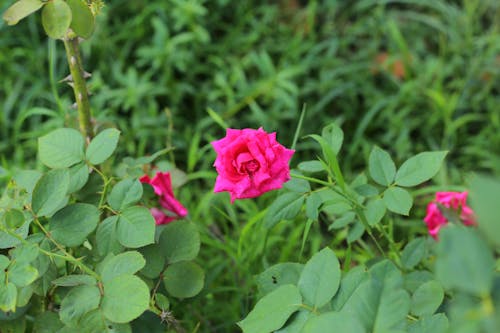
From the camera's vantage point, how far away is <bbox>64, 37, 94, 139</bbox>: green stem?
1.22m

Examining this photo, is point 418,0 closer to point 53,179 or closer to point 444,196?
point 444,196

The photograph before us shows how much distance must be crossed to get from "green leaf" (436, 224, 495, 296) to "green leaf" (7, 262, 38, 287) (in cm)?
60

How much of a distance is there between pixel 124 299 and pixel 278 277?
268 mm

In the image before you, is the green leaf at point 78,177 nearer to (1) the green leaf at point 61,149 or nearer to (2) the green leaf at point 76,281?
(1) the green leaf at point 61,149

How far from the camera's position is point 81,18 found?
→ 1120 millimetres

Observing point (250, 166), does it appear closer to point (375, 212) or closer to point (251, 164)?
point (251, 164)

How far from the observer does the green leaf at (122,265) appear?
972 mm

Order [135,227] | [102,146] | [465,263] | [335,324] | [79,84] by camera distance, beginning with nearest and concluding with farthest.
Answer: [465,263] < [335,324] < [135,227] < [102,146] < [79,84]

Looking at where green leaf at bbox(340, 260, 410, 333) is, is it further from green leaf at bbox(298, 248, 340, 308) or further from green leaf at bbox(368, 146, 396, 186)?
green leaf at bbox(368, 146, 396, 186)

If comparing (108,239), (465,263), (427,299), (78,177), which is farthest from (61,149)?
(465,263)

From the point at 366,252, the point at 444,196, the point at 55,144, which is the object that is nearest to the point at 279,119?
the point at 366,252

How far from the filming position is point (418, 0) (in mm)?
2596

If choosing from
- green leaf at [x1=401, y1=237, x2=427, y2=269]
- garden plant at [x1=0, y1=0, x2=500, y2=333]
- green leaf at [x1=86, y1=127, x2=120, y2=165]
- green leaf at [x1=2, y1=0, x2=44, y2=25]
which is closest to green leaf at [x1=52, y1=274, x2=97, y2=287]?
garden plant at [x1=0, y1=0, x2=500, y2=333]

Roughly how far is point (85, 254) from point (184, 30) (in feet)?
5.09
